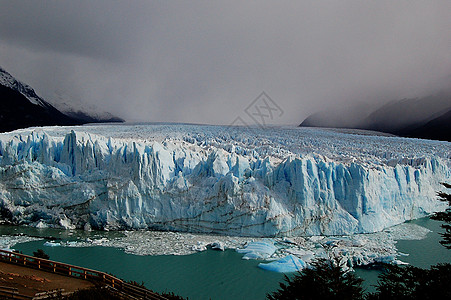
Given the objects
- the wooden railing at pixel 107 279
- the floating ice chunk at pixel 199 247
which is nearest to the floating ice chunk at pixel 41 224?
the floating ice chunk at pixel 199 247

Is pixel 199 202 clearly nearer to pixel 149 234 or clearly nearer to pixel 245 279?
pixel 149 234

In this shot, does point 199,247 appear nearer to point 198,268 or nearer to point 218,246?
point 218,246

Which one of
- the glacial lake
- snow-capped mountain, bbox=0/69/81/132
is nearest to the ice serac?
the glacial lake

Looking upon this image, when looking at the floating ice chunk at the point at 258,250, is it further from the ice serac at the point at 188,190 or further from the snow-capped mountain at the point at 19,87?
the snow-capped mountain at the point at 19,87

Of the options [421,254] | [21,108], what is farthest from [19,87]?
[421,254]

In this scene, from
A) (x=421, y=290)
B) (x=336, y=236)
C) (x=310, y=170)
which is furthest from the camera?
(x=310, y=170)

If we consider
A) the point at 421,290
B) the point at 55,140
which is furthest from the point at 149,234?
the point at 421,290
